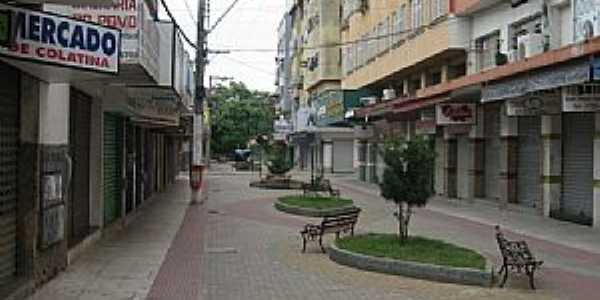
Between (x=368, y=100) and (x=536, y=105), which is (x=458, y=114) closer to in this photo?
(x=536, y=105)

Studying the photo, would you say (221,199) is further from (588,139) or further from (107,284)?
(107,284)

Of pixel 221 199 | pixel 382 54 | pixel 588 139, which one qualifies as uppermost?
pixel 382 54

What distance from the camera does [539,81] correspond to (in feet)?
71.3

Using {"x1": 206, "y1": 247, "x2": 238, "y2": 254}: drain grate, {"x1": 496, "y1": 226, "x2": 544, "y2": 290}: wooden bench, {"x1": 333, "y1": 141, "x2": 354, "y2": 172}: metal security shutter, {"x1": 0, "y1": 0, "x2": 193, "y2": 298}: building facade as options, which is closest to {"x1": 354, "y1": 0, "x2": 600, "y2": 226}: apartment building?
{"x1": 206, "y1": 247, "x2": 238, "y2": 254}: drain grate

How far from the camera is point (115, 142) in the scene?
77.3 ft

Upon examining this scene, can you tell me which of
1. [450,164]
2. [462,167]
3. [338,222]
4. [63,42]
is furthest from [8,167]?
[450,164]

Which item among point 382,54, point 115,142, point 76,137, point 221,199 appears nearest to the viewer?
point 76,137

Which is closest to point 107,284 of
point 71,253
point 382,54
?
point 71,253

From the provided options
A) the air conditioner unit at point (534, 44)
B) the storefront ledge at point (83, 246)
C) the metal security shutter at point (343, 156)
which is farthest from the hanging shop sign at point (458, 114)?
the metal security shutter at point (343, 156)

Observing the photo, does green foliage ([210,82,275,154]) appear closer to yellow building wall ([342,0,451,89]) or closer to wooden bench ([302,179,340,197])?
yellow building wall ([342,0,451,89])

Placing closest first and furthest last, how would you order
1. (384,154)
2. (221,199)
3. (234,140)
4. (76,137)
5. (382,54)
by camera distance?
(384,154) → (76,137) → (221,199) → (382,54) → (234,140)

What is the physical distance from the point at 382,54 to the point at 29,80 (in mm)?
35422

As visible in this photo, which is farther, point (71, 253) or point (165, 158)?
point (165, 158)

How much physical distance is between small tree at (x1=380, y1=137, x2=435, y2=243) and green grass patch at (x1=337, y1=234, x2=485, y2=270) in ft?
1.35
